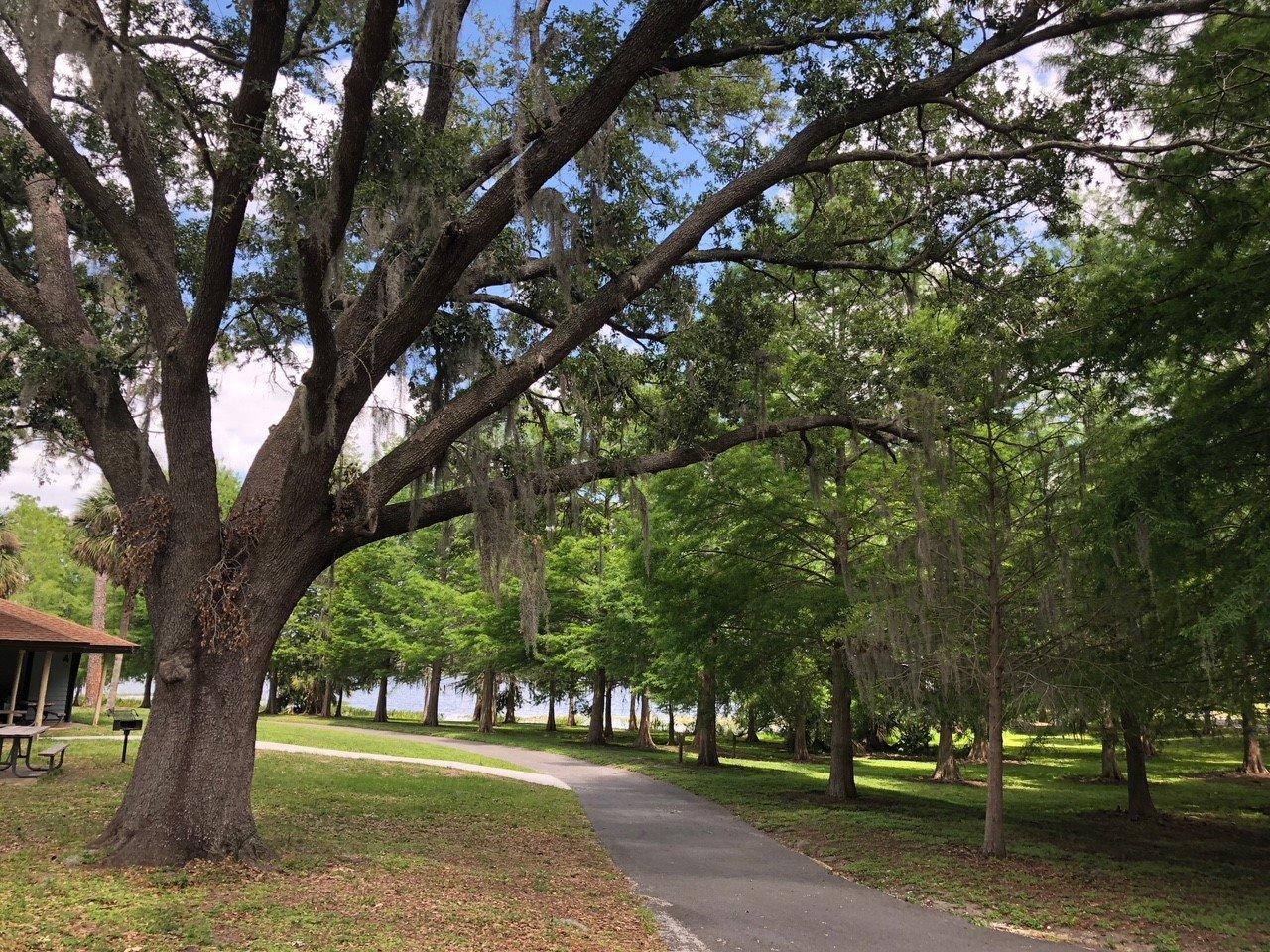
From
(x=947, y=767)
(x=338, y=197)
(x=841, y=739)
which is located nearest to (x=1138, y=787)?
(x=841, y=739)

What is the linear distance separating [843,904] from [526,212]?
7.00 m

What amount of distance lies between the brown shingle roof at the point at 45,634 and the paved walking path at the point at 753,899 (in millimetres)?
14474

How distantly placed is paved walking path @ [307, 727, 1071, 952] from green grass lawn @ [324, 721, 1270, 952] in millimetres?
635

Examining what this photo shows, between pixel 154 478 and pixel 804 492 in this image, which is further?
pixel 804 492

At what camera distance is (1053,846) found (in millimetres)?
11555

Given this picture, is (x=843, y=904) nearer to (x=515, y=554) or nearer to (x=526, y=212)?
(x=515, y=554)

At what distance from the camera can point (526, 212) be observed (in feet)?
23.3

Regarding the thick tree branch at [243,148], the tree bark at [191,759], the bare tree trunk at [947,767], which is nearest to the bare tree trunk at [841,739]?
the bare tree trunk at [947,767]

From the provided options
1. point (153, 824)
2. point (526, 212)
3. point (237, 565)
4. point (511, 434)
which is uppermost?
point (526, 212)

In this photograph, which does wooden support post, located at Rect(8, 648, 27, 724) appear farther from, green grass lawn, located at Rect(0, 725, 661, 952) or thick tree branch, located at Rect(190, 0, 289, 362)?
thick tree branch, located at Rect(190, 0, 289, 362)

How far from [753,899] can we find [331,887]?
3804 millimetres

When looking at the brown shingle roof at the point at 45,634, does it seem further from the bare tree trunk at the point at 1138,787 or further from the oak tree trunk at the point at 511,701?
the bare tree trunk at the point at 1138,787

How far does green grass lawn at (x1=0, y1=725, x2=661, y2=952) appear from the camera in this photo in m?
5.43

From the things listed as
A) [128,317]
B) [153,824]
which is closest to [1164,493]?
[153,824]
